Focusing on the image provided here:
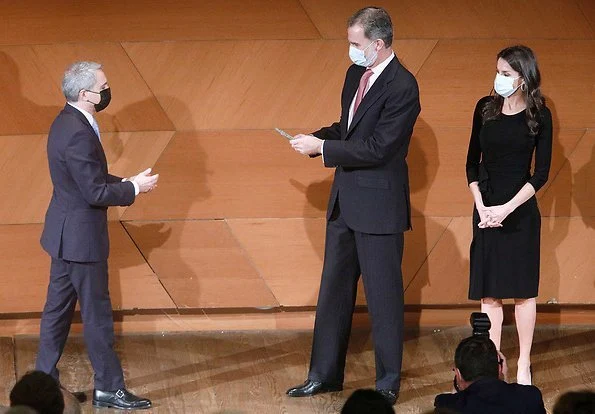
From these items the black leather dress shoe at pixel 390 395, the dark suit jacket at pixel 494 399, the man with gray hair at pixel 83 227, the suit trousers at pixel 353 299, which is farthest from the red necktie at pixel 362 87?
the dark suit jacket at pixel 494 399

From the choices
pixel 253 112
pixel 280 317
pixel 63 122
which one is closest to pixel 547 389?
pixel 280 317

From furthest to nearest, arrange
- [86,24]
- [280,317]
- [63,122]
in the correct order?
[280,317] < [86,24] < [63,122]

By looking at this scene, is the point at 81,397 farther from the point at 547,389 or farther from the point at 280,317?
the point at 547,389

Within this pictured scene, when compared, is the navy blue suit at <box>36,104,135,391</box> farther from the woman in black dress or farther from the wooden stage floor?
the woman in black dress

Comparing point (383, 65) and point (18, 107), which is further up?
point (383, 65)

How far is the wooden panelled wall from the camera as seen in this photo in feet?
19.1

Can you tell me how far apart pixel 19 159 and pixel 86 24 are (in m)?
0.73

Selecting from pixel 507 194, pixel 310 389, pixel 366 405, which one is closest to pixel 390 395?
pixel 310 389

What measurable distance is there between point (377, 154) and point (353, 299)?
0.72 m

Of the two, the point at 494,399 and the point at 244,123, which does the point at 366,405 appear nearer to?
the point at 494,399

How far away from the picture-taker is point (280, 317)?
6199 mm

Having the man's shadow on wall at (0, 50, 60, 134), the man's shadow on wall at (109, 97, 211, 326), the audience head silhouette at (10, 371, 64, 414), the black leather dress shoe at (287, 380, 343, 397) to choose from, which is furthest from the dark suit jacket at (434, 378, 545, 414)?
the man's shadow on wall at (0, 50, 60, 134)

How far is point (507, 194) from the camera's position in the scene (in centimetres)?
515

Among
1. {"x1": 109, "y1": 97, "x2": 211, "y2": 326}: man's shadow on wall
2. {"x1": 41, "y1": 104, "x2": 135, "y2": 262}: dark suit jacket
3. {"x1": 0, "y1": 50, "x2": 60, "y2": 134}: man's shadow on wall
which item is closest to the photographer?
{"x1": 41, "y1": 104, "x2": 135, "y2": 262}: dark suit jacket
